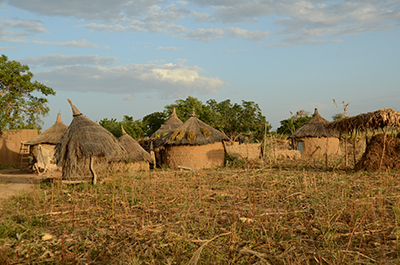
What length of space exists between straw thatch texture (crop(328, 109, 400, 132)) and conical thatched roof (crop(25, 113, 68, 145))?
1367 centimetres

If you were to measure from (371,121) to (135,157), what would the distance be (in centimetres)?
950

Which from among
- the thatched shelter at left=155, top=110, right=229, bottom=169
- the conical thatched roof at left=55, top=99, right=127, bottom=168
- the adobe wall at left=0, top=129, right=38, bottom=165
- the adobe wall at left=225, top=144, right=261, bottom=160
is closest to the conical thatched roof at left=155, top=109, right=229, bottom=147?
the thatched shelter at left=155, top=110, right=229, bottom=169

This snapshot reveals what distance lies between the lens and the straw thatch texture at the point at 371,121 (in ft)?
36.4

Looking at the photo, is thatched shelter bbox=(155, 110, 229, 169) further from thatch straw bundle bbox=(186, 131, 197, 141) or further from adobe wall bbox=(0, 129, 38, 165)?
adobe wall bbox=(0, 129, 38, 165)

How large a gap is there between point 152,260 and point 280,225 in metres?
2.05

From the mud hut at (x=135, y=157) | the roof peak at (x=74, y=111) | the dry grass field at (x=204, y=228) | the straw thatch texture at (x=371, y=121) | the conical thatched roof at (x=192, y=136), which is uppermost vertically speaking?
the roof peak at (x=74, y=111)

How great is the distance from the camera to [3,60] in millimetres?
19688

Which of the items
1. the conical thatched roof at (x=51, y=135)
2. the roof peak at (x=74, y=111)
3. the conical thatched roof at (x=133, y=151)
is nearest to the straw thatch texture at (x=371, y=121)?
the conical thatched roof at (x=133, y=151)

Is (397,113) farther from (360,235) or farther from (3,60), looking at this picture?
(3,60)

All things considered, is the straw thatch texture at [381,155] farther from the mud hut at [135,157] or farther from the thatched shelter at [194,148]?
the mud hut at [135,157]

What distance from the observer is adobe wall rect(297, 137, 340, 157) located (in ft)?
71.4

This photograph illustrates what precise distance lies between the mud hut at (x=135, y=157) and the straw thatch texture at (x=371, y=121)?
26.4ft

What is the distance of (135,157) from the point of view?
616 inches

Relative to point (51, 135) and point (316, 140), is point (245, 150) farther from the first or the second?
point (51, 135)
